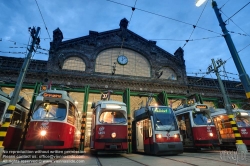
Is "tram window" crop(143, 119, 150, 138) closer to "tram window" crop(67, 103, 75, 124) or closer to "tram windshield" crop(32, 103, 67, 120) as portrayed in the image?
"tram window" crop(67, 103, 75, 124)

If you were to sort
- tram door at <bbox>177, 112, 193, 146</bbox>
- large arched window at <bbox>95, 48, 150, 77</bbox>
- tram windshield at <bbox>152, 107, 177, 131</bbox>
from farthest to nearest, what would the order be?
large arched window at <bbox>95, 48, 150, 77</bbox>
tram door at <bbox>177, 112, 193, 146</bbox>
tram windshield at <bbox>152, 107, 177, 131</bbox>

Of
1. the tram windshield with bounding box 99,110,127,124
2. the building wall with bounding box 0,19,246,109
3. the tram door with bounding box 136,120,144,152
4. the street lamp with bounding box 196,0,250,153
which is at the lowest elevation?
the tram door with bounding box 136,120,144,152

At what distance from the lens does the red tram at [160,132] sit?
23.8 feet

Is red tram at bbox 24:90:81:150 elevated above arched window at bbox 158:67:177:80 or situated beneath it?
situated beneath

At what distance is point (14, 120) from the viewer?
8.16 metres

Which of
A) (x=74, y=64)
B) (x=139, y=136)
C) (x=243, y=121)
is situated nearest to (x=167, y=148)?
(x=139, y=136)

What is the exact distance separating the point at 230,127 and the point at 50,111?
12849 millimetres

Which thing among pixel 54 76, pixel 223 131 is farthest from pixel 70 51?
pixel 223 131

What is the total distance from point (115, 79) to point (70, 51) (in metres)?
6.50

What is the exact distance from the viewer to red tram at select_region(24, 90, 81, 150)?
6285mm

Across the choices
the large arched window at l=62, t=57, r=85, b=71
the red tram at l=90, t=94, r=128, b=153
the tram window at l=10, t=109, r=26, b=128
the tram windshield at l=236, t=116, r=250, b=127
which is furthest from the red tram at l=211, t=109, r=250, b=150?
the large arched window at l=62, t=57, r=85, b=71

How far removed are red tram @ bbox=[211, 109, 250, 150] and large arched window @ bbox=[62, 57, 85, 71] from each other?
1458 cm

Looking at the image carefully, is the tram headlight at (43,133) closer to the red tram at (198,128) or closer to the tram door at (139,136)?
the tram door at (139,136)

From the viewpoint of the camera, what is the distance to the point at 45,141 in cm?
629
